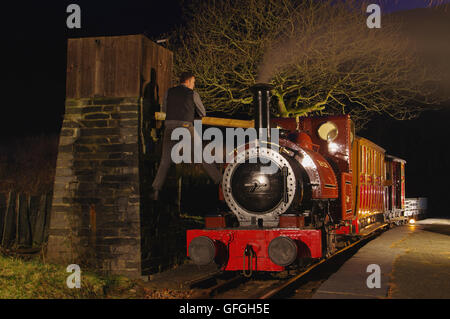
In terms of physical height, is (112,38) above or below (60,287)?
above

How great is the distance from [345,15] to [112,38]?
10.9 m

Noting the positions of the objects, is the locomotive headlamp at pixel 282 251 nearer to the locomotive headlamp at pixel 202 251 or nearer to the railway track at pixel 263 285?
the railway track at pixel 263 285

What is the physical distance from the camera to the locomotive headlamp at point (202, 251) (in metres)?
6.78

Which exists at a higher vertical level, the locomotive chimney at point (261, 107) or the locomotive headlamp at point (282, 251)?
the locomotive chimney at point (261, 107)

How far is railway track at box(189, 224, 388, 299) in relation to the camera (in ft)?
20.5

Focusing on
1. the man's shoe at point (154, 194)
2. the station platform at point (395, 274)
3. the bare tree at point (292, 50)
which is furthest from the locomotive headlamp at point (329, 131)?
the bare tree at point (292, 50)

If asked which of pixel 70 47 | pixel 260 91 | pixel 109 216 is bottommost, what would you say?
pixel 109 216

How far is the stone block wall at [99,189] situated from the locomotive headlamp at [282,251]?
6.17ft

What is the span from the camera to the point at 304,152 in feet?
24.6

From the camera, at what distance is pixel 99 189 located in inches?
287

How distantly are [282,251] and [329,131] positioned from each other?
3.45 meters

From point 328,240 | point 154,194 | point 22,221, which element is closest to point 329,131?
point 328,240

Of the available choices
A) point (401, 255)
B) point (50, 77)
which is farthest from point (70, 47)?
point (50, 77)
